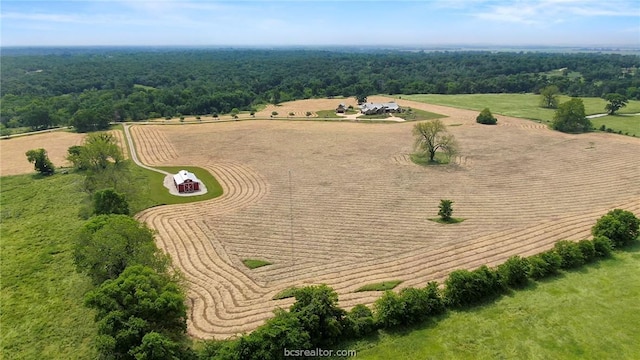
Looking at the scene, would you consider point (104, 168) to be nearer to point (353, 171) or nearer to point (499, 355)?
point (353, 171)

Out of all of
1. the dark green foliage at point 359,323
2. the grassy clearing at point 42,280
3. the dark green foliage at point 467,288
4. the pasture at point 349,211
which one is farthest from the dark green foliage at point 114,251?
the dark green foliage at point 467,288

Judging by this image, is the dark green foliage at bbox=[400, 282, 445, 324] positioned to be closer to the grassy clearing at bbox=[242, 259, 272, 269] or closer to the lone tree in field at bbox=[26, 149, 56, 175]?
the grassy clearing at bbox=[242, 259, 272, 269]

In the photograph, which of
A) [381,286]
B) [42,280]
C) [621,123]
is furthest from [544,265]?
[621,123]

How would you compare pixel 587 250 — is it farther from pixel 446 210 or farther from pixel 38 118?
pixel 38 118

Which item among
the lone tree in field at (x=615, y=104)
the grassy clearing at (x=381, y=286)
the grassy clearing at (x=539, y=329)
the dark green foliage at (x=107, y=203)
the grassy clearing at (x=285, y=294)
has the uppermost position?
the lone tree in field at (x=615, y=104)

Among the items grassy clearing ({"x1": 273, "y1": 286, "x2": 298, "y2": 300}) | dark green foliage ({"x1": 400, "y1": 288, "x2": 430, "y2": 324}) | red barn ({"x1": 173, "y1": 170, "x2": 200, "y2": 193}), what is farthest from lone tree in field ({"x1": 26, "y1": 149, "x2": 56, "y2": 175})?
dark green foliage ({"x1": 400, "y1": 288, "x2": 430, "y2": 324})

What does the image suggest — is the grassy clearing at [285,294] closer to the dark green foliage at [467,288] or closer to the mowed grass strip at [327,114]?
the dark green foliage at [467,288]
